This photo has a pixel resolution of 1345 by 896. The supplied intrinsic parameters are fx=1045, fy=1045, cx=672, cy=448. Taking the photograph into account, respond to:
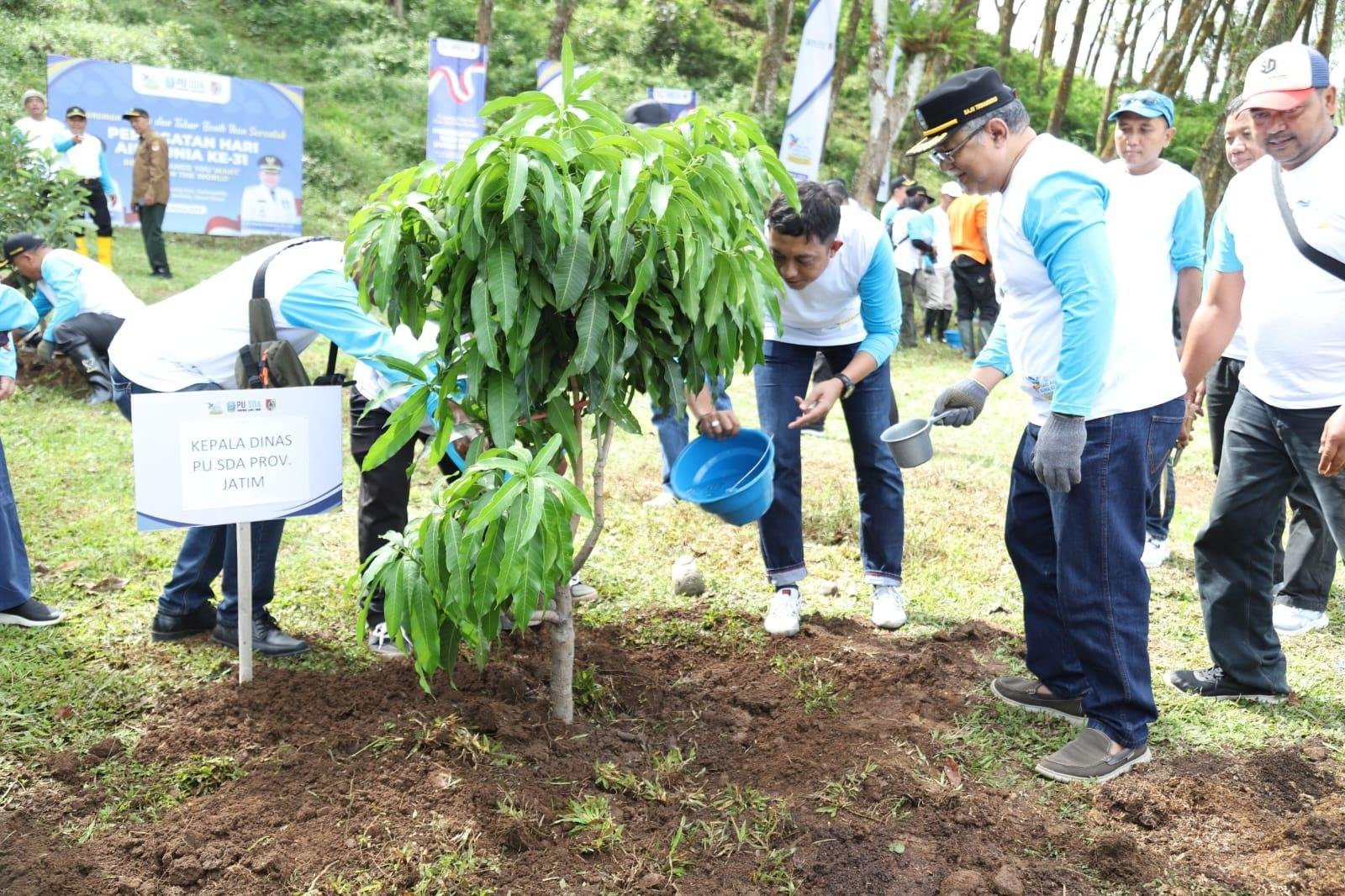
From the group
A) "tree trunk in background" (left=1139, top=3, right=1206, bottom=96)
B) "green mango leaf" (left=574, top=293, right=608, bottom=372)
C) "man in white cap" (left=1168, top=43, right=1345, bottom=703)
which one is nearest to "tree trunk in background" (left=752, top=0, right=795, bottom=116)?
"tree trunk in background" (left=1139, top=3, right=1206, bottom=96)

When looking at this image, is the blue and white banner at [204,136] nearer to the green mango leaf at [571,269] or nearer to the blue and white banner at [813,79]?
the blue and white banner at [813,79]

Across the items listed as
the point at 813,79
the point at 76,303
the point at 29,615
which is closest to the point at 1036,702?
the point at 29,615

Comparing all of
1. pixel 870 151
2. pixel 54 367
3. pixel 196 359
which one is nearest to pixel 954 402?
pixel 196 359

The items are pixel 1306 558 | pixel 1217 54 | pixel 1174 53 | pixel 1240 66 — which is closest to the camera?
pixel 1306 558

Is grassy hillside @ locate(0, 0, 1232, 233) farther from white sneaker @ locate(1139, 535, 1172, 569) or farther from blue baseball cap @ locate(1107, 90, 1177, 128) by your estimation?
white sneaker @ locate(1139, 535, 1172, 569)

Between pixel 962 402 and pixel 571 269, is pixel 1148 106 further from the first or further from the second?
pixel 571 269

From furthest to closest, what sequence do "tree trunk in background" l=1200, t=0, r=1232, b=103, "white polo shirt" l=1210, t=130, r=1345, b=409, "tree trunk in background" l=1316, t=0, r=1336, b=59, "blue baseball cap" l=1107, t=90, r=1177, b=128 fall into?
"tree trunk in background" l=1200, t=0, r=1232, b=103
"tree trunk in background" l=1316, t=0, r=1336, b=59
"blue baseball cap" l=1107, t=90, r=1177, b=128
"white polo shirt" l=1210, t=130, r=1345, b=409

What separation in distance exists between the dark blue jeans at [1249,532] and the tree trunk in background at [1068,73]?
14.3 m

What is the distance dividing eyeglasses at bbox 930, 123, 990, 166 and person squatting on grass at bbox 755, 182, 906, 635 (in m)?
0.91

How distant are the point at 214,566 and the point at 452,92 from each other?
472 inches

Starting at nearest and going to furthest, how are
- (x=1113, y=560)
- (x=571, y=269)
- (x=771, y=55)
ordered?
(x=571, y=269), (x=1113, y=560), (x=771, y=55)

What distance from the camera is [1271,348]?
131 inches

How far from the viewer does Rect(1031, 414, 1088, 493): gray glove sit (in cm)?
281

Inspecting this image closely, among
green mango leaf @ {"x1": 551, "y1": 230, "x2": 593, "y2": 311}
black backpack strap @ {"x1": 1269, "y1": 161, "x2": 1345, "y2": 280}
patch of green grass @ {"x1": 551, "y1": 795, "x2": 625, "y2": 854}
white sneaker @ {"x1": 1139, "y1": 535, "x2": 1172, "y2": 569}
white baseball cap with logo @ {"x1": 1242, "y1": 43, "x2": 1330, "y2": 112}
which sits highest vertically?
white baseball cap with logo @ {"x1": 1242, "y1": 43, "x2": 1330, "y2": 112}
